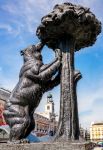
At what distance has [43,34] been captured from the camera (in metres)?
9.02

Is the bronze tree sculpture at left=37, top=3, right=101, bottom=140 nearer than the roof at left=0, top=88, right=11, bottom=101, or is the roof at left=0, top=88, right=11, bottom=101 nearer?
the bronze tree sculpture at left=37, top=3, right=101, bottom=140

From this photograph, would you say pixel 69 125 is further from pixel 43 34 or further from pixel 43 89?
pixel 43 34

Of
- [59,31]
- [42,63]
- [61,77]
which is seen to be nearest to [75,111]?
[61,77]

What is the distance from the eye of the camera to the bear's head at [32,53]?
8667mm

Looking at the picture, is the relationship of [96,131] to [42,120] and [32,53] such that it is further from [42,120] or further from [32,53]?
[32,53]

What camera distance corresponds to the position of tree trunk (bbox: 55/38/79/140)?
25.8 ft

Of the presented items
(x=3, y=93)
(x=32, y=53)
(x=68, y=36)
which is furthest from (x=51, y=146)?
(x=3, y=93)

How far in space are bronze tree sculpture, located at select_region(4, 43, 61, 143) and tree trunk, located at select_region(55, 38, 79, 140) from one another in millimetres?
245

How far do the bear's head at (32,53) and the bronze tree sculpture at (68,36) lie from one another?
0.48m

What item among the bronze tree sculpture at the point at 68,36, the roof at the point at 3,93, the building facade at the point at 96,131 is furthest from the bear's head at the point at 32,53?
the building facade at the point at 96,131

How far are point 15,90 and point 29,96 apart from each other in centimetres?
40

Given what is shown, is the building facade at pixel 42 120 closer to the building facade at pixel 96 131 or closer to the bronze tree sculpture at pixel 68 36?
the bronze tree sculpture at pixel 68 36

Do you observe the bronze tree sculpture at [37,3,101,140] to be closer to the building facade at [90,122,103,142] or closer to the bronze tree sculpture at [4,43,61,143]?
the bronze tree sculpture at [4,43,61,143]

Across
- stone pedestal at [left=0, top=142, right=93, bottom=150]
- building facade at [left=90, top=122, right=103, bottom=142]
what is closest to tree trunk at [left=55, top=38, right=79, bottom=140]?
stone pedestal at [left=0, top=142, right=93, bottom=150]
